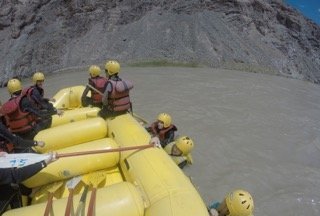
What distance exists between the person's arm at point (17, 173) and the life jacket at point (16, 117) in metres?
1.62

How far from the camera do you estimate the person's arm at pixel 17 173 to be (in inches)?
135

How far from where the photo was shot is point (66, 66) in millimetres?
20891

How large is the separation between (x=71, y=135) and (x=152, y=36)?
17.3 metres

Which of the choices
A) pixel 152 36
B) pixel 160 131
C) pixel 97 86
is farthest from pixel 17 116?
pixel 152 36

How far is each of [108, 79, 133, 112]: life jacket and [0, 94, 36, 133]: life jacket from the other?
3.95ft

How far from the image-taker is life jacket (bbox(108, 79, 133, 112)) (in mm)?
5688

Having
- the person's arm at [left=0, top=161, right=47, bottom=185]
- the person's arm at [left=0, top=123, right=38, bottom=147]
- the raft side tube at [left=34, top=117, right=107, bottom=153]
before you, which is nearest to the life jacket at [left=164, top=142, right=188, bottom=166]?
the raft side tube at [left=34, top=117, right=107, bottom=153]

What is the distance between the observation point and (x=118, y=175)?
15.1 feet

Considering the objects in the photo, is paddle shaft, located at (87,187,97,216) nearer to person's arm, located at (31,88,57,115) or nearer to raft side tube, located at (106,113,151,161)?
raft side tube, located at (106,113,151,161)

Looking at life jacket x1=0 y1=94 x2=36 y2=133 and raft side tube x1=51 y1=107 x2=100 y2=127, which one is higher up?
life jacket x1=0 y1=94 x2=36 y2=133

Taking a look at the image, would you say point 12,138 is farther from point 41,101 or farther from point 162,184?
point 162,184

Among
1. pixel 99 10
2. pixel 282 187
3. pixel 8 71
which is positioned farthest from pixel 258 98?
pixel 99 10

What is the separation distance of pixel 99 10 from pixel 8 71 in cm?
777

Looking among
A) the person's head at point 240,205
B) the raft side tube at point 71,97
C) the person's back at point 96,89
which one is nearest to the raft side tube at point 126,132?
the person's back at point 96,89
